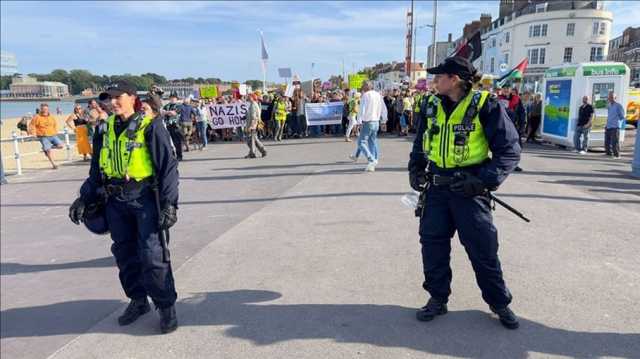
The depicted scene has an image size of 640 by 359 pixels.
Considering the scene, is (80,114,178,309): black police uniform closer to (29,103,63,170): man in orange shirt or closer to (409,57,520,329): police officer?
(409,57,520,329): police officer

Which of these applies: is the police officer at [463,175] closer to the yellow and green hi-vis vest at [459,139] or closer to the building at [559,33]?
the yellow and green hi-vis vest at [459,139]

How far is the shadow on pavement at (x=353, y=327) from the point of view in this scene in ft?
10.5

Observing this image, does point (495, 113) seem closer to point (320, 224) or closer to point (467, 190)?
point (467, 190)

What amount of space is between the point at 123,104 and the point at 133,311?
1.77 metres

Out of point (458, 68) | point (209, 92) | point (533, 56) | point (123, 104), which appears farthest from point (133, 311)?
point (533, 56)

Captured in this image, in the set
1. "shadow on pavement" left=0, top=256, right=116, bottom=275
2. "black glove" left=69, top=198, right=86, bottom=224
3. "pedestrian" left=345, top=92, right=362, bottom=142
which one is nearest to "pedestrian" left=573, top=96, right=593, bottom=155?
"pedestrian" left=345, top=92, right=362, bottom=142

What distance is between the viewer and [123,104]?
3.67 meters

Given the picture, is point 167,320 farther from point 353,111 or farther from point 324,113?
point 324,113

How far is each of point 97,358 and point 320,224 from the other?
11.7ft

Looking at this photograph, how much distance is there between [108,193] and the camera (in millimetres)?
3709

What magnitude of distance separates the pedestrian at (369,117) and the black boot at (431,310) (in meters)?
6.58

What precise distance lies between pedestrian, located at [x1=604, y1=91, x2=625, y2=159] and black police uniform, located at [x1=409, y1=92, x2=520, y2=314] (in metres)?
10.8

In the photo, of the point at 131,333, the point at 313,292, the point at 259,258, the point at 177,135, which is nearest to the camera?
the point at 131,333

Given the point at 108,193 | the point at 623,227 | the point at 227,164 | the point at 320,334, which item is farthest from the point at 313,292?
the point at 227,164
